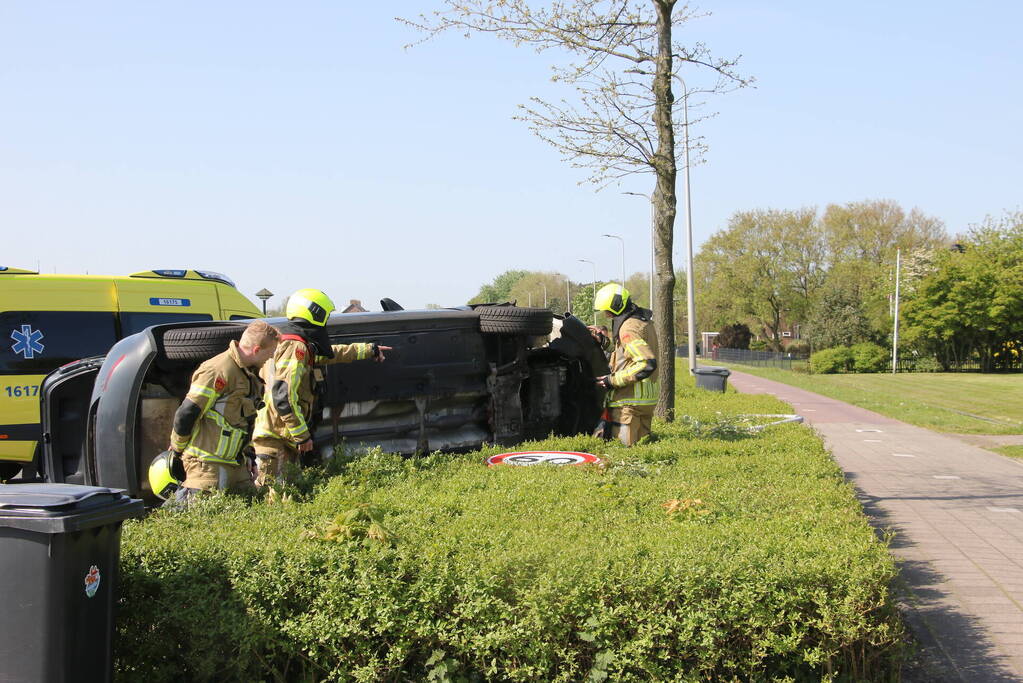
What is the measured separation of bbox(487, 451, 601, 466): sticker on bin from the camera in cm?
648

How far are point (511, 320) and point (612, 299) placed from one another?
3.33ft

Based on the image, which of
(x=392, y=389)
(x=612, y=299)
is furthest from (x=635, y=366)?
(x=392, y=389)

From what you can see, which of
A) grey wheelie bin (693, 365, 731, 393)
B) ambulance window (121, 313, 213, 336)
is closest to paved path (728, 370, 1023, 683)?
grey wheelie bin (693, 365, 731, 393)

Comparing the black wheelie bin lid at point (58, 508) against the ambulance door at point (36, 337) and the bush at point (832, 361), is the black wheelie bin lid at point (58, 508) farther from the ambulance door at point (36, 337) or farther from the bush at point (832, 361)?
the bush at point (832, 361)

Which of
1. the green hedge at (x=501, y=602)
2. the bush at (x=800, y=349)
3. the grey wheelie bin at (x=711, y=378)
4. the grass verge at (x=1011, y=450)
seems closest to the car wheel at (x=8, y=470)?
the green hedge at (x=501, y=602)

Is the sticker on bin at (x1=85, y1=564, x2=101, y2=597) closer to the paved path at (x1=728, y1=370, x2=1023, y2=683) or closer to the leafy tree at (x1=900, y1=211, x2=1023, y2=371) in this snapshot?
the paved path at (x1=728, y1=370, x2=1023, y2=683)

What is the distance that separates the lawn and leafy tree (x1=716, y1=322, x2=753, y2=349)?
155 feet

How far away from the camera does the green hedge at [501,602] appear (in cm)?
371

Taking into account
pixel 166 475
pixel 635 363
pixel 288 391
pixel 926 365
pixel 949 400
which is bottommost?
pixel 949 400

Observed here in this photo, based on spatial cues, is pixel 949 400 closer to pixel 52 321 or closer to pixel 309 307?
pixel 52 321

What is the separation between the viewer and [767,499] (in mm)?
5348

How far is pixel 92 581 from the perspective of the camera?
3707mm

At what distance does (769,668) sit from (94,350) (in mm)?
8782

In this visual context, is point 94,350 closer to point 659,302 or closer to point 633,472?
point 659,302
